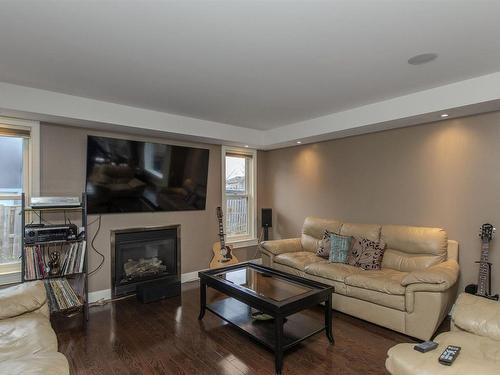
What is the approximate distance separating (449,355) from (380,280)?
4.38ft

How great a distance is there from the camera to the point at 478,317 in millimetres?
2053

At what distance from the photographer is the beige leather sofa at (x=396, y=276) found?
8.73 ft

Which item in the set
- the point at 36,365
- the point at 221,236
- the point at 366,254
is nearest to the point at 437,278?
the point at 366,254

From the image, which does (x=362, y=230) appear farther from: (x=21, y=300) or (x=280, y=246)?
(x=21, y=300)

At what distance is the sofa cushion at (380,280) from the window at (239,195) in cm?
246

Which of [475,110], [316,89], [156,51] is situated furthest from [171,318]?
[475,110]

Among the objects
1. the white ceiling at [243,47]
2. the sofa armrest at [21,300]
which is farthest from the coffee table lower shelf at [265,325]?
the white ceiling at [243,47]

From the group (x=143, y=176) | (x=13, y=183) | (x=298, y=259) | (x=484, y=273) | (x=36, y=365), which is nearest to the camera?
(x=36, y=365)

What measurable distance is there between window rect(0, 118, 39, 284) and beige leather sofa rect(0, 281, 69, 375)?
1290mm

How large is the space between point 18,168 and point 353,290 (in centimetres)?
392

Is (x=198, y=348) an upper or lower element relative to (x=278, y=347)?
lower

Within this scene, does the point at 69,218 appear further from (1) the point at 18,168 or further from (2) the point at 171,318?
(2) the point at 171,318

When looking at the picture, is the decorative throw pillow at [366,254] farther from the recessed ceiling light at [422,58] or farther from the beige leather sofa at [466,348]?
the recessed ceiling light at [422,58]

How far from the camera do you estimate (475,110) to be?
9.80ft
